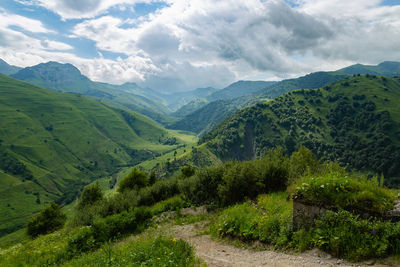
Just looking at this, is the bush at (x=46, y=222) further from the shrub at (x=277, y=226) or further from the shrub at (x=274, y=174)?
the shrub at (x=277, y=226)

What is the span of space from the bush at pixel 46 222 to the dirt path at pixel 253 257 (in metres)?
26.9

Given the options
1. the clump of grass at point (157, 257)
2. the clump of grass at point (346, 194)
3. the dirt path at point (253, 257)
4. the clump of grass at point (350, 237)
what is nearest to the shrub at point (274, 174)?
the clump of grass at point (346, 194)

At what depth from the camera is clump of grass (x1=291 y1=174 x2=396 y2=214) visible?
7.00 m

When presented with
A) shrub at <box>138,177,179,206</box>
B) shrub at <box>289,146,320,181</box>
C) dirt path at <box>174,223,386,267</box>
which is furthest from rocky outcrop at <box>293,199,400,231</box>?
shrub at <box>138,177,179,206</box>

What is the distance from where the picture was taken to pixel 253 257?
25.1 feet

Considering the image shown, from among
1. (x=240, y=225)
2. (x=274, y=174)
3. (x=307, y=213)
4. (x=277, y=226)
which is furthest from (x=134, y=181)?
(x=307, y=213)

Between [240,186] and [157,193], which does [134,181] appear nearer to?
[157,193]

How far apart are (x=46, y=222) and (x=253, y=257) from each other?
104 ft

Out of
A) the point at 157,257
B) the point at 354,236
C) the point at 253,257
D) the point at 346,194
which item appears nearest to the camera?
the point at 354,236

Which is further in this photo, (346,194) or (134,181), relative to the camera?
(134,181)

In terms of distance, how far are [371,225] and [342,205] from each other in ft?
3.07

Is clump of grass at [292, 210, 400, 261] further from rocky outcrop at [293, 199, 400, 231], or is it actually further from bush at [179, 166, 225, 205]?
bush at [179, 166, 225, 205]

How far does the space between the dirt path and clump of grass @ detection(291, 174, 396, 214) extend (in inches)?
69.4

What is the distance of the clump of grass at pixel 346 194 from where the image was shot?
7004mm
